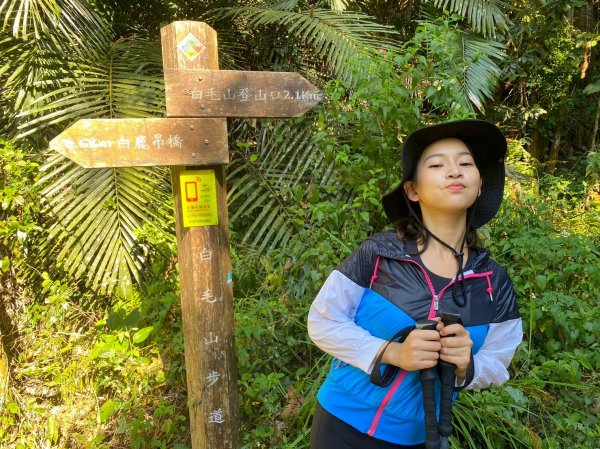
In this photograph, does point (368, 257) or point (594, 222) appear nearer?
point (368, 257)

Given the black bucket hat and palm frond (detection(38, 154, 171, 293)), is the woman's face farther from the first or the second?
palm frond (detection(38, 154, 171, 293))

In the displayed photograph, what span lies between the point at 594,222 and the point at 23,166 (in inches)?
175

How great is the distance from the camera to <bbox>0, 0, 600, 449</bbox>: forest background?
2.73m

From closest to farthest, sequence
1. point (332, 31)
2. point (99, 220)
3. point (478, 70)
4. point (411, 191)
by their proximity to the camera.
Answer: point (411, 191) < point (99, 220) < point (332, 31) < point (478, 70)

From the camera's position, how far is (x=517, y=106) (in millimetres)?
6824

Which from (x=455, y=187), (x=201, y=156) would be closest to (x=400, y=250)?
(x=455, y=187)

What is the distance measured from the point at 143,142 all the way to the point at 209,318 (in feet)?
2.56

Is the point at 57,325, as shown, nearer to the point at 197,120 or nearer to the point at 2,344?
the point at 2,344

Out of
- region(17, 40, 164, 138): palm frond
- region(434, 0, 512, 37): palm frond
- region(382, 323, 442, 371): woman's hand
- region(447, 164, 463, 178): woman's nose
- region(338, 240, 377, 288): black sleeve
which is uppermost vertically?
region(434, 0, 512, 37): palm frond

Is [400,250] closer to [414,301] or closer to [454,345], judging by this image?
[414,301]

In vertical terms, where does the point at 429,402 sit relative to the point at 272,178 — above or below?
below

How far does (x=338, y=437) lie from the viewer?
4.85 ft

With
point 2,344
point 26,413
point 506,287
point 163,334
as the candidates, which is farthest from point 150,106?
point 506,287

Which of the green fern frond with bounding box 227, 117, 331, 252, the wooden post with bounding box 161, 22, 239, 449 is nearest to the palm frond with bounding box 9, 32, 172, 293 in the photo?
the green fern frond with bounding box 227, 117, 331, 252
